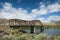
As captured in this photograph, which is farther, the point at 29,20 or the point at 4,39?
the point at 29,20

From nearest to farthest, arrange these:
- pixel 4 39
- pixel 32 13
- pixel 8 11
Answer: pixel 4 39 → pixel 8 11 → pixel 32 13

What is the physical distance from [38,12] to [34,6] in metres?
2.00

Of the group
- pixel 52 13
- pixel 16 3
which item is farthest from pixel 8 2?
pixel 52 13

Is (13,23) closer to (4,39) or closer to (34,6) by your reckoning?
(34,6)

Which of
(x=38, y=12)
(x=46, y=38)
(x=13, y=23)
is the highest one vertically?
(x=38, y=12)

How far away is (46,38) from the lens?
8.17m

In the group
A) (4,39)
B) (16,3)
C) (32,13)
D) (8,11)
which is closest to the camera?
(4,39)

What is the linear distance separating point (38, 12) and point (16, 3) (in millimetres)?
2775

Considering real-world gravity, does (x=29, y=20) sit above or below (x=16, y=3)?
below

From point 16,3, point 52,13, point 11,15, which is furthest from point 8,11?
point 52,13

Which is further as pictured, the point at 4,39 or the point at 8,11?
the point at 8,11

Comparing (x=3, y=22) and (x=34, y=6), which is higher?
(x=34, y=6)

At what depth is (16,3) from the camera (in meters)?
10.1

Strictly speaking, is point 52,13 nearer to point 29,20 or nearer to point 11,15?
point 29,20
